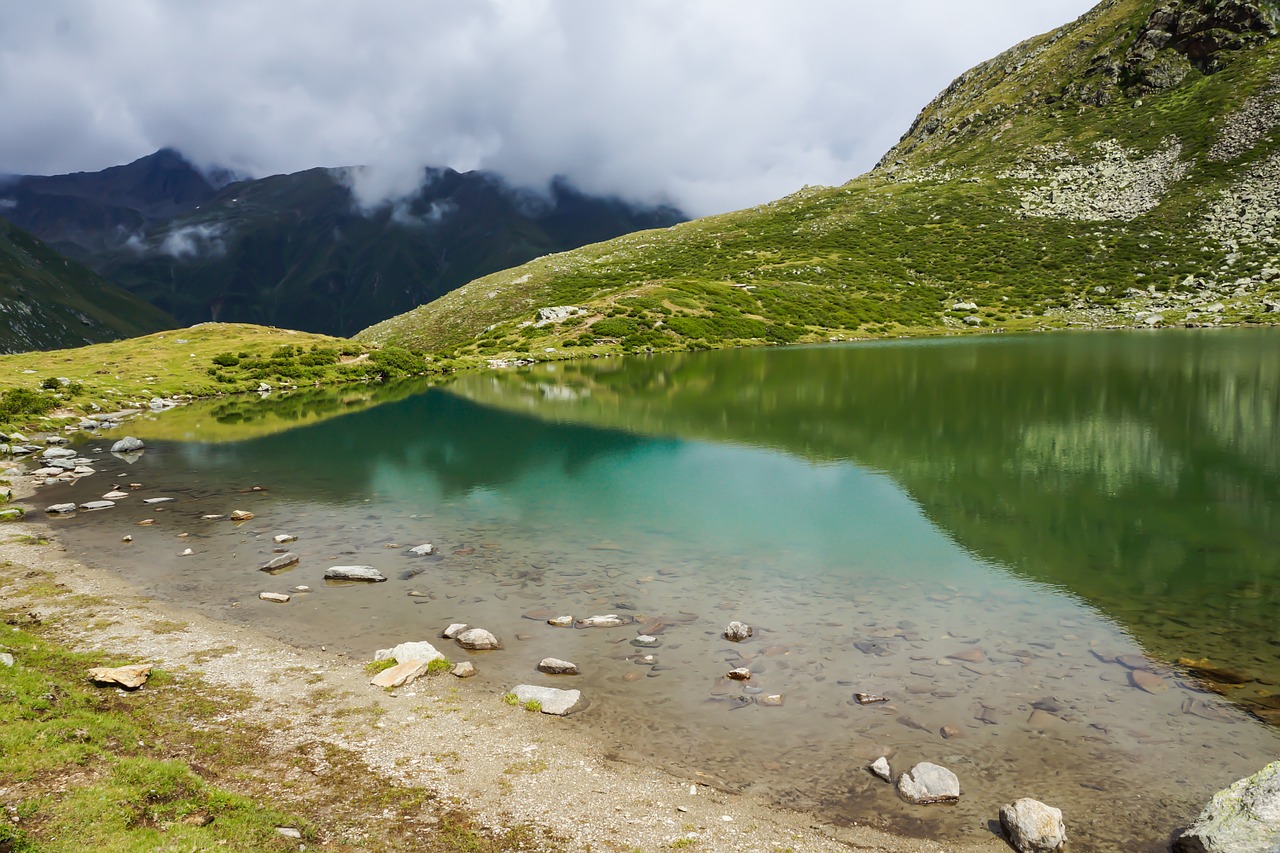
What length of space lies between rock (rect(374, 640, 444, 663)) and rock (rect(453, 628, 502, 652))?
27.9 inches

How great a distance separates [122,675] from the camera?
1166 centimetres

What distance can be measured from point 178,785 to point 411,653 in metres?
4.76

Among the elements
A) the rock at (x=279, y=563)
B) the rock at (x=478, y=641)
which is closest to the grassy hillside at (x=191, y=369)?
the rock at (x=279, y=563)

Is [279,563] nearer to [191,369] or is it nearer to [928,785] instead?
[928,785]


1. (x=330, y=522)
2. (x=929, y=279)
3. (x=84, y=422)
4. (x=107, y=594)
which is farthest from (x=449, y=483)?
(x=929, y=279)

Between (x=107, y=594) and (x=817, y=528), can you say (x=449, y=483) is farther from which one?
(x=817, y=528)

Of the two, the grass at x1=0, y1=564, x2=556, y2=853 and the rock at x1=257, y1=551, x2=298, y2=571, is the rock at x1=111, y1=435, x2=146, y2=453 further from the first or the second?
the grass at x1=0, y1=564, x2=556, y2=853

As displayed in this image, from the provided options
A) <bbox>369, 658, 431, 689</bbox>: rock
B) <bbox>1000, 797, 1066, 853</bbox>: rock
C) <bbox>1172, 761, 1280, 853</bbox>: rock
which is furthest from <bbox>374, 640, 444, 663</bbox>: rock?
<bbox>1172, 761, 1280, 853</bbox>: rock

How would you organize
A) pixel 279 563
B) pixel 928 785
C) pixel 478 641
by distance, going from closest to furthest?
pixel 928 785 < pixel 478 641 < pixel 279 563

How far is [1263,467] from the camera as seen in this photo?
81.4 ft

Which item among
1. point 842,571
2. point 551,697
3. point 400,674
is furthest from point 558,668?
point 842,571

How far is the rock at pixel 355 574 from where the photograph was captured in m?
17.7

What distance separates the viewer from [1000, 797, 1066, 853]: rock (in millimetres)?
7957

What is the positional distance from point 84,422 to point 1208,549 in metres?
63.5
